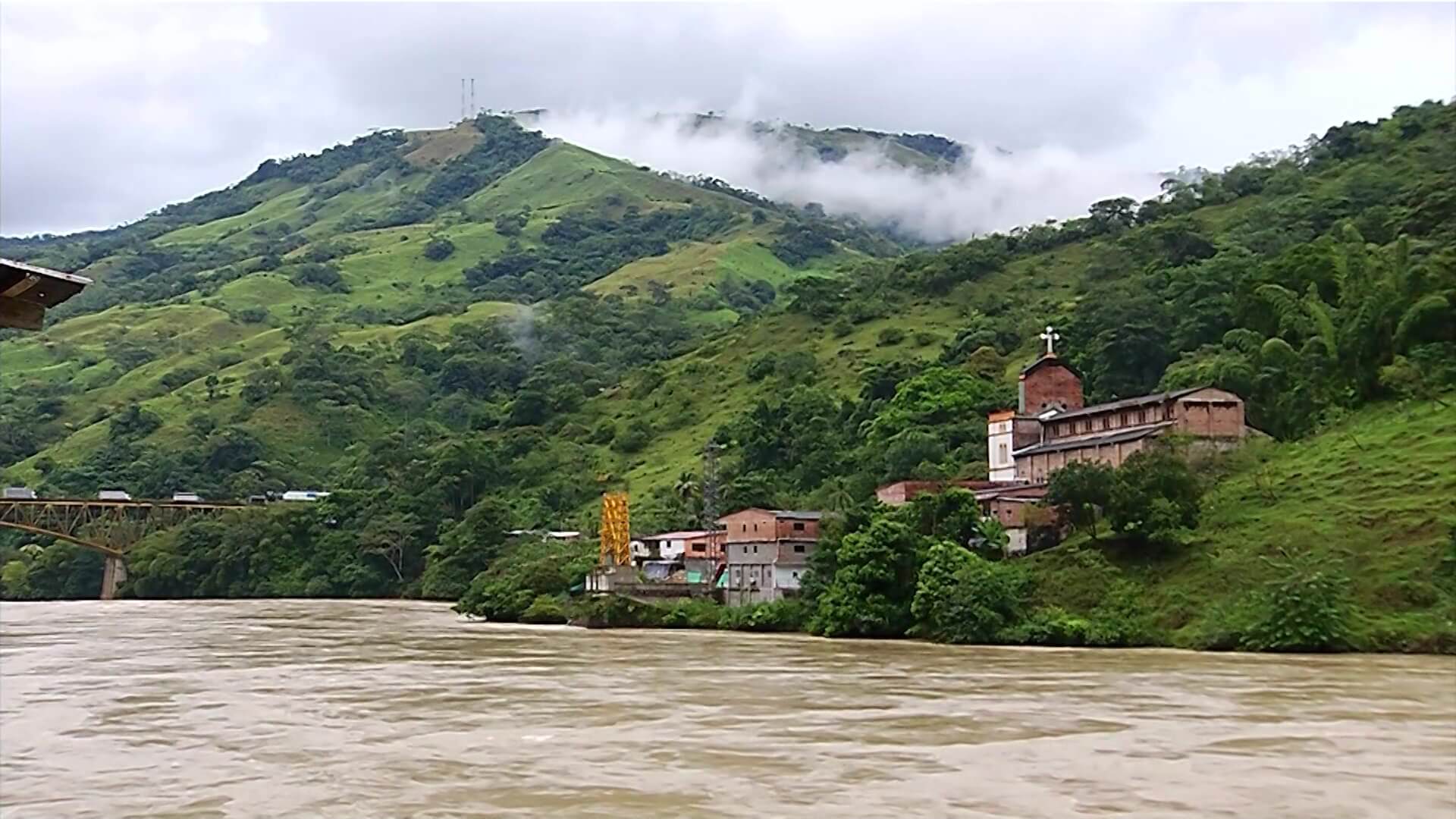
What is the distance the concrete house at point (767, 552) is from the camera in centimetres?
5059

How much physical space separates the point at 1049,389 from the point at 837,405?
19.3 meters

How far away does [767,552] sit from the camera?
168ft

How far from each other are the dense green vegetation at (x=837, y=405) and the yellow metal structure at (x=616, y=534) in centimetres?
269

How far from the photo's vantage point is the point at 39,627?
52.1 meters

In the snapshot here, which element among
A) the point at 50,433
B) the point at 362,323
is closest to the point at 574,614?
the point at 50,433

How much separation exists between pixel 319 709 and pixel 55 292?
66.0ft

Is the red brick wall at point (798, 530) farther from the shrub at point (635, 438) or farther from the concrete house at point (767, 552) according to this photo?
the shrub at point (635, 438)

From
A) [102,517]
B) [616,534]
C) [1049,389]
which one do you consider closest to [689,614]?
[616,534]

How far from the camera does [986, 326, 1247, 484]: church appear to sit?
4716 centimetres

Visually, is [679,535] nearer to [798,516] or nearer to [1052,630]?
[798,516]

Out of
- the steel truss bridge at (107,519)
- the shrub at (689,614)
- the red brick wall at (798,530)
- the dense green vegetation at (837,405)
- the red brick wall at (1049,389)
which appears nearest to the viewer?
the dense green vegetation at (837,405)

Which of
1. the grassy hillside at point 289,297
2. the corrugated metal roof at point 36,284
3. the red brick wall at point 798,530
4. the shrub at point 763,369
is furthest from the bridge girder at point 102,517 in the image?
the corrugated metal roof at point 36,284

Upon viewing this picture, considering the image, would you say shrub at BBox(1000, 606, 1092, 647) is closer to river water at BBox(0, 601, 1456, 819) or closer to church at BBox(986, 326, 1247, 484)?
river water at BBox(0, 601, 1456, 819)

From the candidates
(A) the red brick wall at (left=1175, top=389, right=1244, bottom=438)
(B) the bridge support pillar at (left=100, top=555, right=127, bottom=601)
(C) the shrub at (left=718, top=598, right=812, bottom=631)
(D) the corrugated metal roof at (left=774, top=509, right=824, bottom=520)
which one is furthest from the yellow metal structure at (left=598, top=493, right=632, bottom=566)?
(B) the bridge support pillar at (left=100, top=555, right=127, bottom=601)
